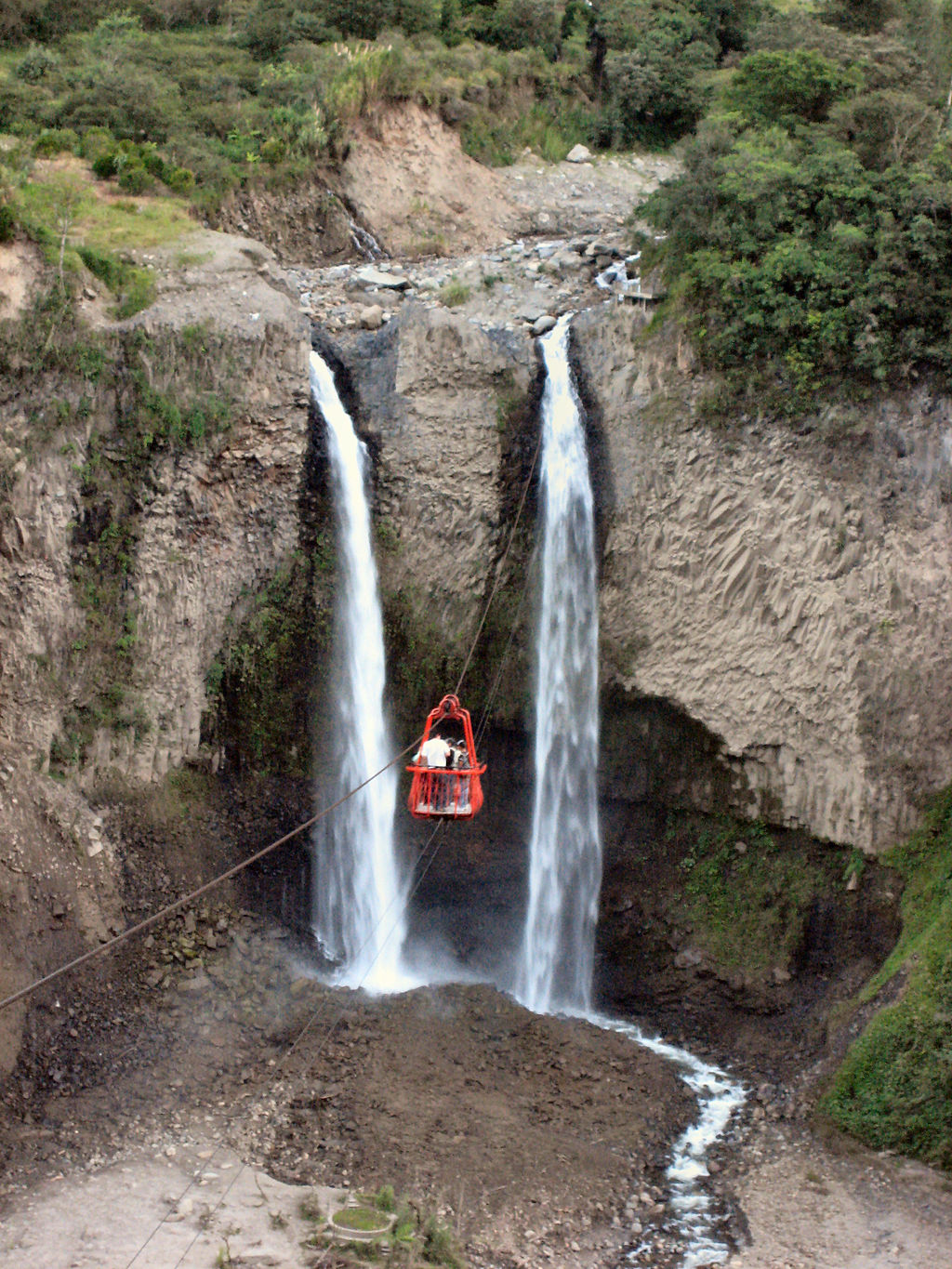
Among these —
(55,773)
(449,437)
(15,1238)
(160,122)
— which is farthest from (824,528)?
(160,122)

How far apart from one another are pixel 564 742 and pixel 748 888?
13.3 feet

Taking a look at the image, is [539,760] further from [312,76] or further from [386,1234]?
[312,76]

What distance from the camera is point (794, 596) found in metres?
20.0

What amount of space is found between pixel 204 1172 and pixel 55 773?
22.2ft

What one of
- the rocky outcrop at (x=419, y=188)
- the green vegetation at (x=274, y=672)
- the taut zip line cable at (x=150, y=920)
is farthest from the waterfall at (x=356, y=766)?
the rocky outcrop at (x=419, y=188)

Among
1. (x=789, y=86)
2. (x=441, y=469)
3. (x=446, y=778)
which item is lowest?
(x=446, y=778)

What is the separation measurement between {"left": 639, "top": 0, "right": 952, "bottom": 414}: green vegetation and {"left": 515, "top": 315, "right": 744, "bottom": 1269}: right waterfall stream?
318cm

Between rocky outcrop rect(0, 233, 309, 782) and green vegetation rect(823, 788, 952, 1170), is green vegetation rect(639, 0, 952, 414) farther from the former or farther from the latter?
green vegetation rect(823, 788, 952, 1170)

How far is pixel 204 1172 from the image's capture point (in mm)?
14500

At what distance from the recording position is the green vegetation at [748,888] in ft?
64.8

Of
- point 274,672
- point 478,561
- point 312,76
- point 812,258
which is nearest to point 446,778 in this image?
point 274,672

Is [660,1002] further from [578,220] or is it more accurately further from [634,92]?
[634,92]

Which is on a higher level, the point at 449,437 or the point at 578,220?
the point at 578,220

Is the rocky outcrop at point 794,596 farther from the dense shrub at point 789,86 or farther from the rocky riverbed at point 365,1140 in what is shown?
the dense shrub at point 789,86
